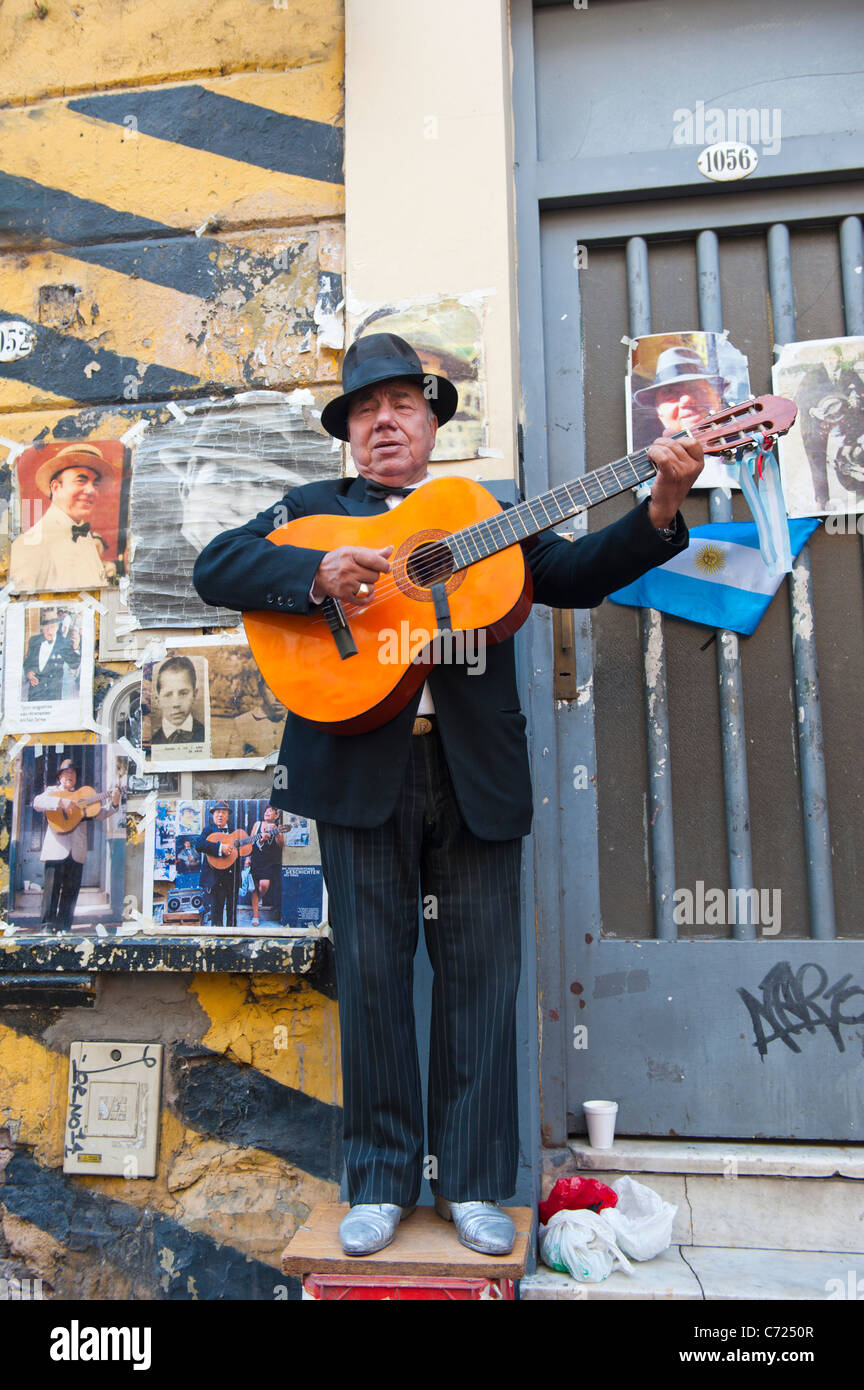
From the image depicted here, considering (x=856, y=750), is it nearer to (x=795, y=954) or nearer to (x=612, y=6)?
(x=795, y=954)

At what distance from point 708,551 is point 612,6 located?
1.70 metres

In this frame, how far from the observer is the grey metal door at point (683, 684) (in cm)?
246

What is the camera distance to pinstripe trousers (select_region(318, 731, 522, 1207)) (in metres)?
1.92

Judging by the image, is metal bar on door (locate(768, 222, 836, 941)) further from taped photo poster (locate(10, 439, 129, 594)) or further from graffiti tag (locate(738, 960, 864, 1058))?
taped photo poster (locate(10, 439, 129, 594))

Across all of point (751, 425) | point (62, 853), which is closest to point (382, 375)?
point (751, 425)

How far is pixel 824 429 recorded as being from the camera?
8.67ft

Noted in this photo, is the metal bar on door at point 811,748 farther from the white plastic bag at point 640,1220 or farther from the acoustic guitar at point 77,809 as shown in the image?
the acoustic guitar at point 77,809

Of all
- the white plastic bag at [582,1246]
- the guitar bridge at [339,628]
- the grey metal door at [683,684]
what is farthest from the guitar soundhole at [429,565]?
the white plastic bag at [582,1246]

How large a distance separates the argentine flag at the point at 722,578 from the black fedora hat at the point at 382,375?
2.42 ft

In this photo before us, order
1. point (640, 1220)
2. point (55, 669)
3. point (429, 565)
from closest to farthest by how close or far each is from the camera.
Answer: point (429, 565)
point (640, 1220)
point (55, 669)

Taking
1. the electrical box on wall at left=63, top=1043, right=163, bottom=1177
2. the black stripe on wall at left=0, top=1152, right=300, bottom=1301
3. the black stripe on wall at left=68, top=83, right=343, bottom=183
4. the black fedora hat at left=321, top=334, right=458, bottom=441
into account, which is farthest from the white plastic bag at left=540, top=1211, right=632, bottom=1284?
the black stripe on wall at left=68, top=83, right=343, bottom=183

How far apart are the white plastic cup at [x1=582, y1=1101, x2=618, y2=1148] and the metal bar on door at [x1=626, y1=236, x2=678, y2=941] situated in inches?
17.2

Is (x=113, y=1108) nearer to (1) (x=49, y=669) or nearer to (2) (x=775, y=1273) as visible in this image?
(1) (x=49, y=669)

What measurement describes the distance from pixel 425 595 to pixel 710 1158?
151 cm
